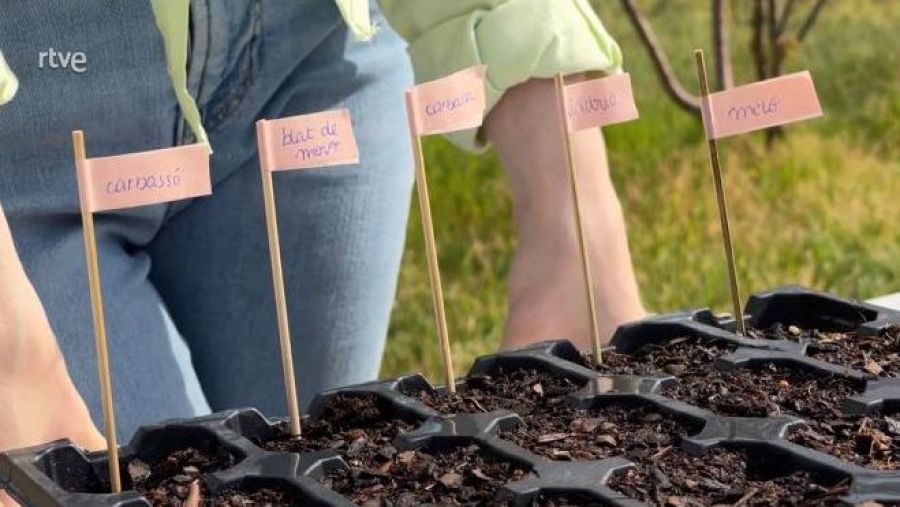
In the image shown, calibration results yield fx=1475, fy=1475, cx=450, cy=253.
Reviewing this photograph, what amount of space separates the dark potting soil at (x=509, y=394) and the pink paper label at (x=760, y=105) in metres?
0.20

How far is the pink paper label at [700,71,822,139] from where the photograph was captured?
1019mm

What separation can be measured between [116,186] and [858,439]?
1.50 feet

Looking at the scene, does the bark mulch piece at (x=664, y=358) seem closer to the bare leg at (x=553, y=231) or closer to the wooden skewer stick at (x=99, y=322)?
the bare leg at (x=553, y=231)

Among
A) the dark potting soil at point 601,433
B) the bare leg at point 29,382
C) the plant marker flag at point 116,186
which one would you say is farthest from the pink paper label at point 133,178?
the dark potting soil at point 601,433

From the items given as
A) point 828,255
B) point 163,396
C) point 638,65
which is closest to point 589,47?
point 163,396

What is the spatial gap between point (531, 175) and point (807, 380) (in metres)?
0.33

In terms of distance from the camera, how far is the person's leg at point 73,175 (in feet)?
3.91

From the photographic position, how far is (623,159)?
12.0 ft

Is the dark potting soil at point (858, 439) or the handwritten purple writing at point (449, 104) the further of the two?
the handwritten purple writing at point (449, 104)

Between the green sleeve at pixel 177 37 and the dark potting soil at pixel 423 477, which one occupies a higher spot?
the green sleeve at pixel 177 37

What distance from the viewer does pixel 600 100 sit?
3.39 feet

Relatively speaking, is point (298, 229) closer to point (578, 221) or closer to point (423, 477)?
point (578, 221)

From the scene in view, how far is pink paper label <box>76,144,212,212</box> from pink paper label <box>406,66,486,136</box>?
0.53ft

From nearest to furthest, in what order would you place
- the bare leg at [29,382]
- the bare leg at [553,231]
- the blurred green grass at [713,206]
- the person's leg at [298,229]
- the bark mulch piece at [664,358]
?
the bare leg at [29,382]
the bark mulch piece at [664,358]
the bare leg at [553,231]
the person's leg at [298,229]
the blurred green grass at [713,206]
